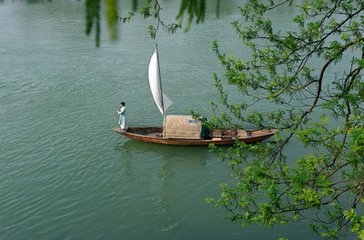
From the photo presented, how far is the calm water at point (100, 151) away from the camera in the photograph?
15539mm

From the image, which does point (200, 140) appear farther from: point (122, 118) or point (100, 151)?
point (100, 151)

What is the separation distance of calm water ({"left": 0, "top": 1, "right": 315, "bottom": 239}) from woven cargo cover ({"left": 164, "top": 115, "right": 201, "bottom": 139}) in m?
0.69

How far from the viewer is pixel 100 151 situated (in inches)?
829

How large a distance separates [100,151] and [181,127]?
408cm

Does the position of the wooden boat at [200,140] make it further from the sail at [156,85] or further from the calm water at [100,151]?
the sail at [156,85]

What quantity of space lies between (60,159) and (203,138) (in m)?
6.89

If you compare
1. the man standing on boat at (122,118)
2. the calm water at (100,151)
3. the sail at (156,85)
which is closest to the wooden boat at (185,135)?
the sail at (156,85)

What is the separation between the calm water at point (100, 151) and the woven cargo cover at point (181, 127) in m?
0.69

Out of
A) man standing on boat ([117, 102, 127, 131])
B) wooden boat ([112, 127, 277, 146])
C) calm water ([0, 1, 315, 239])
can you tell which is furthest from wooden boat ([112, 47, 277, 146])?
calm water ([0, 1, 315, 239])

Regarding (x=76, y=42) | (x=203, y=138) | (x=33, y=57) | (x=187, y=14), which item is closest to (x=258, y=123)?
(x=187, y=14)

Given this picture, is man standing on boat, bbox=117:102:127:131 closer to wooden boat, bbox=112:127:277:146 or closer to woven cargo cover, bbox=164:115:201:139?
wooden boat, bbox=112:127:277:146

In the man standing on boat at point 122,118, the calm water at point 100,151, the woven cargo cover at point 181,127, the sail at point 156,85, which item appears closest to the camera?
the calm water at point 100,151

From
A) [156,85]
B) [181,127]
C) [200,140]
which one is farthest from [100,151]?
[200,140]

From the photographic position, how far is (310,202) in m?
8.27
